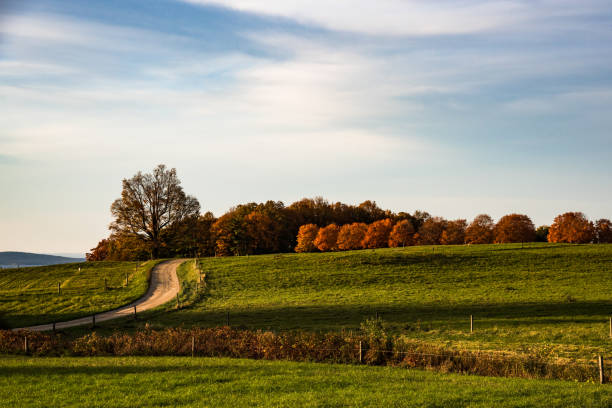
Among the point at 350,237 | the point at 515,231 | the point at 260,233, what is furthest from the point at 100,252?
the point at 515,231

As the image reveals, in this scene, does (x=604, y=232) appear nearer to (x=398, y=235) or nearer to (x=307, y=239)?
(x=398, y=235)

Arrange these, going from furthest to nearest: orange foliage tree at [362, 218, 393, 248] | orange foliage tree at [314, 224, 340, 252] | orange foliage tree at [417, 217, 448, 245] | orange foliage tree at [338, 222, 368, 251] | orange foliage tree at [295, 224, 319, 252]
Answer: orange foliage tree at [417, 217, 448, 245]
orange foliage tree at [295, 224, 319, 252]
orange foliage tree at [362, 218, 393, 248]
orange foliage tree at [314, 224, 340, 252]
orange foliage tree at [338, 222, 368, 251]

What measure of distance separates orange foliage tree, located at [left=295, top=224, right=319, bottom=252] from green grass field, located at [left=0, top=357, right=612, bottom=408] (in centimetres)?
8920

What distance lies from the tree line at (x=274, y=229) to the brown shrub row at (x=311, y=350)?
56.5 meters

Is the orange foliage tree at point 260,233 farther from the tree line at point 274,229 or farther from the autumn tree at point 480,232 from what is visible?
the autumn tree at point 480,232

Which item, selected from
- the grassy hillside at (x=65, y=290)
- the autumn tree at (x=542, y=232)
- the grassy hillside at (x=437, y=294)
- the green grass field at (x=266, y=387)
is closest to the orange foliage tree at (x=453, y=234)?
the autumn tree at (x=542, y=232)

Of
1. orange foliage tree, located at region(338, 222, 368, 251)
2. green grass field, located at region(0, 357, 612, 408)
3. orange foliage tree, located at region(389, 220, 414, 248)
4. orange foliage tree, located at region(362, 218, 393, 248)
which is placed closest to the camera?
green grass field, located at region(0, 357, 612, 408)

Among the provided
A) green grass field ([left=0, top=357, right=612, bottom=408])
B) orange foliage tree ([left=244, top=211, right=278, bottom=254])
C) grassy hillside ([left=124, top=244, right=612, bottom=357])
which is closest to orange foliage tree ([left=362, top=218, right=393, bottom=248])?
orange foliage tree ([left=244, top=211, right=278, bottom=254])

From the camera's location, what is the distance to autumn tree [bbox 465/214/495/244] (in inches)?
4240

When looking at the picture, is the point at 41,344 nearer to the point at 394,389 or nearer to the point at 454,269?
the point at 394,389

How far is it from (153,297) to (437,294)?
28.7 m

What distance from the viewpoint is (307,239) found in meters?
110

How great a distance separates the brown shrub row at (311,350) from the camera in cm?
1977

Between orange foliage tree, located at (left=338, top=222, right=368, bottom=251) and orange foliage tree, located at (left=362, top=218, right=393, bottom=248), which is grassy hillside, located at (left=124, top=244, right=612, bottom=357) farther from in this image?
orange foliage tree, located at (left=362, top=218, right=393, bottom=248)
